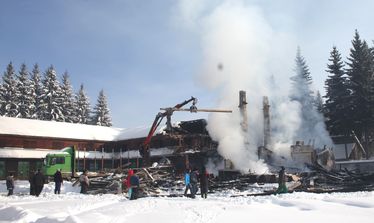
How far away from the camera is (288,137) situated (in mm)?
42281

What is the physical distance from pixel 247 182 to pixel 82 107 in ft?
168

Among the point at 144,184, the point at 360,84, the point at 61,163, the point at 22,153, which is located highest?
the point at 360,84

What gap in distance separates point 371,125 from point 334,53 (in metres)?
11.3

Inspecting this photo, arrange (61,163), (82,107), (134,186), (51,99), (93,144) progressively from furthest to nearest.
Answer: (82,107) → (51,99) → (93,144) → (61,163) → (134,186)

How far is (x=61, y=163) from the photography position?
3306 centimetres

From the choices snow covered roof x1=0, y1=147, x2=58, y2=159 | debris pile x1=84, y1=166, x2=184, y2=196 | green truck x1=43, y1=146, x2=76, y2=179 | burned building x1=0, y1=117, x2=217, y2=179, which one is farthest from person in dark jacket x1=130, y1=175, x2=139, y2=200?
snow covered roof x1=0, y1=147, x2=58, y2=159

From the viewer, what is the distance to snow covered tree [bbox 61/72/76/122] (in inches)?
2613

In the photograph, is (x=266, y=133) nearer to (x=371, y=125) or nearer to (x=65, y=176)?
(x=371, y=125)

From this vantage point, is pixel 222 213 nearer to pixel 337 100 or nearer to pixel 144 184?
pixel 144 184

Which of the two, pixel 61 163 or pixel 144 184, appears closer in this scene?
pixel 144 184

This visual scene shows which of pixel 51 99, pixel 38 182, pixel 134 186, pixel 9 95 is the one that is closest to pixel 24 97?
pixel 9 95

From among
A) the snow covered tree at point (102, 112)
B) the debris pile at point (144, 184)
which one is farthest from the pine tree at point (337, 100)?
the snow covered tree at point (102, 112)

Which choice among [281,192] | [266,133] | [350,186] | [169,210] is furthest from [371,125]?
[169,210]

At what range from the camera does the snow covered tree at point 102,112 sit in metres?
72.6
